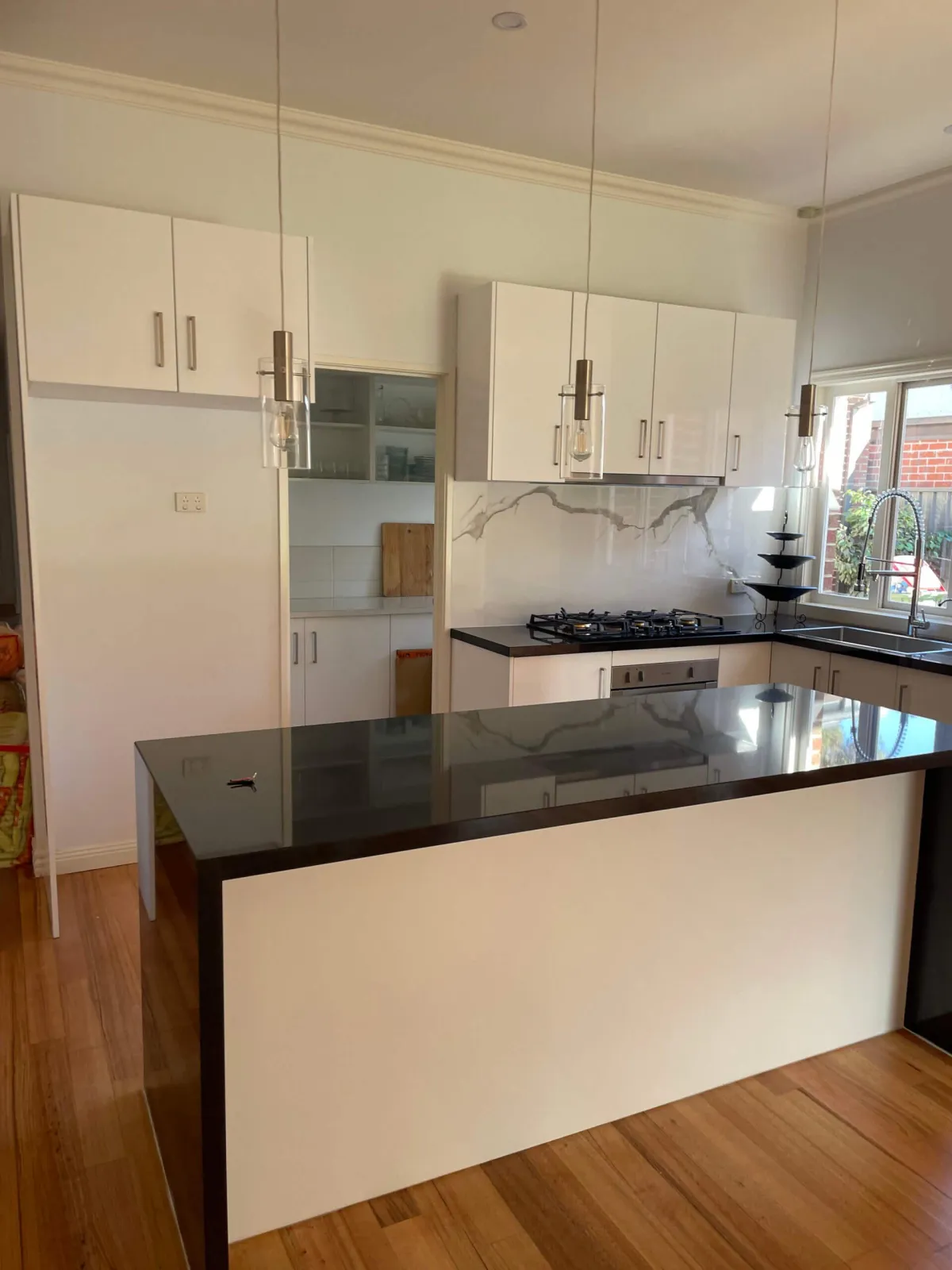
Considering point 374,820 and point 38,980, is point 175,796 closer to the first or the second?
point 374,820

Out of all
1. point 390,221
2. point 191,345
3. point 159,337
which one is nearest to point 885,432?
point 390,221

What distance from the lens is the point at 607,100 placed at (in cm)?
347

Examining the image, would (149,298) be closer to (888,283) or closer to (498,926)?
(498,926)

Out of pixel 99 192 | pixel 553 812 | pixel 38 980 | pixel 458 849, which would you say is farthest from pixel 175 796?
pixel 99 192

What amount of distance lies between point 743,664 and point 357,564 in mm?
2614

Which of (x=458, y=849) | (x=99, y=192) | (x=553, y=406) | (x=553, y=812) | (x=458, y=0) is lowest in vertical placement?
(x=458, y=849)

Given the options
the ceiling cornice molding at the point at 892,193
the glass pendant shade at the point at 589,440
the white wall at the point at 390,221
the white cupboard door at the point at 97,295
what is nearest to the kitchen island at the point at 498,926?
the glass pendant shade at the point at 589,440

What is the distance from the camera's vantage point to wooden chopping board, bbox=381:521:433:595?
5.91 m

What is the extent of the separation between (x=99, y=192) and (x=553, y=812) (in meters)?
2.99

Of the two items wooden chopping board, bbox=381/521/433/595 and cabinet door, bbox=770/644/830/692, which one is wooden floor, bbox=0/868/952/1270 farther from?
wooden chopping board, bbox=381/521/433/595

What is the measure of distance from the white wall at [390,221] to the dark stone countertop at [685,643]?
124 centimetres

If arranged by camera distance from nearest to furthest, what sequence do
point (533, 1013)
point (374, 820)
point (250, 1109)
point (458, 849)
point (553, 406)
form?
point (374, 820) → point (250, 1109) → point (458, 849) → point (533, 1013) → point (553, 406)

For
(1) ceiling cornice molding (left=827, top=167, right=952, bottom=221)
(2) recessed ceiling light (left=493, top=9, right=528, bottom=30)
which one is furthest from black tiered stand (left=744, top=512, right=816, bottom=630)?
(2) recessed ceiling light (left=493, top=9, right=528, bottom=30)

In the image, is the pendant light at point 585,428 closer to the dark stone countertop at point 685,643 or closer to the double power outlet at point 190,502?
the dark stone countertop at point 685,643
